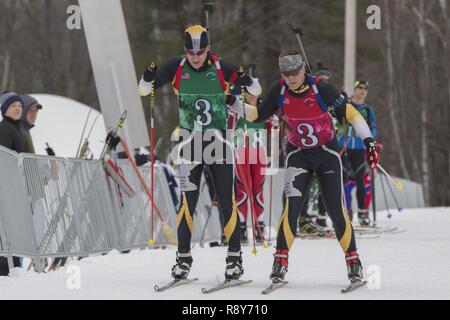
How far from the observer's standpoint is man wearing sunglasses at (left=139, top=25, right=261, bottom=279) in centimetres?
852

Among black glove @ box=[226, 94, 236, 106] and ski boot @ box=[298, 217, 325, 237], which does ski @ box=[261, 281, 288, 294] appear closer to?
black glove @ box=[226, 94, 236, 106]

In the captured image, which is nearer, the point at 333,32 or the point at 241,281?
the point at 241,281

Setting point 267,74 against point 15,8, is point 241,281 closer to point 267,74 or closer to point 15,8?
point 267,74

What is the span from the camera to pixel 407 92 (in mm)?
42844

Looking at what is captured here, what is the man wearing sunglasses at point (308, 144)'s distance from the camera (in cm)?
820

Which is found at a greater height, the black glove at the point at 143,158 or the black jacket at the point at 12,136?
the black jacket at the point at 12,136

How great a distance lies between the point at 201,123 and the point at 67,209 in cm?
277

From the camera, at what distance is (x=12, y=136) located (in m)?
10.8

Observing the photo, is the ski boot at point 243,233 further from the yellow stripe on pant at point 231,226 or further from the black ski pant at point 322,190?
the black ski pant at point 322,190

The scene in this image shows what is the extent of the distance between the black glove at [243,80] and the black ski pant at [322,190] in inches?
28.2

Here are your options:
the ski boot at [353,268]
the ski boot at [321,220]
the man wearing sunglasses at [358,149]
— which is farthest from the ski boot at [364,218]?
the ski boot at [353,268]

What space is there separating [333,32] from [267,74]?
2.49 meters

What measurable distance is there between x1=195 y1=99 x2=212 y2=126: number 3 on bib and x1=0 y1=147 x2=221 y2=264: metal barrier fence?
206 centimetres
